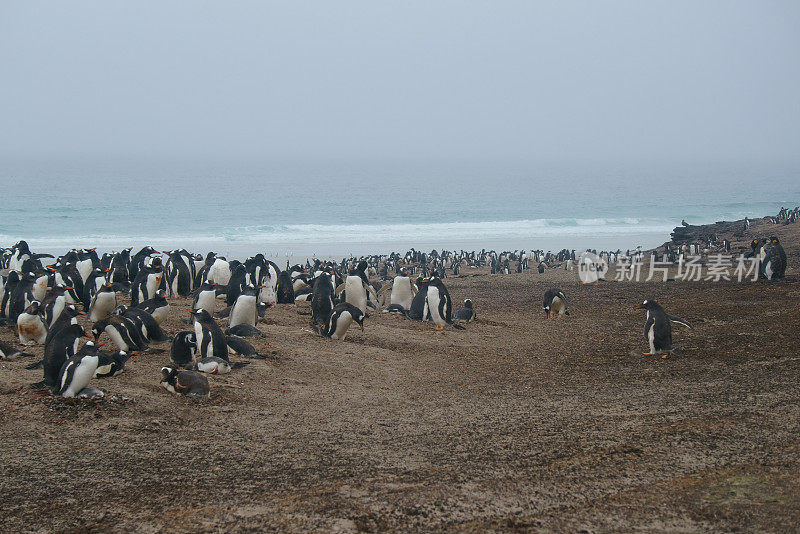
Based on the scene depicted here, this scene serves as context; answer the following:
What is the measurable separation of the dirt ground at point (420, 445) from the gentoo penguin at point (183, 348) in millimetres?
281

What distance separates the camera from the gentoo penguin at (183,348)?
7.83 metres

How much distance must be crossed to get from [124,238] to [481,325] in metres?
33.3

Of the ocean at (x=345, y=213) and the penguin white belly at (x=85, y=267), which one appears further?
the ocean at (x=345, y=213)

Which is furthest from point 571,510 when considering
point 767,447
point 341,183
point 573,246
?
point 341,183

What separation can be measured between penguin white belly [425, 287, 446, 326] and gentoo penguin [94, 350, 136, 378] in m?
6.05

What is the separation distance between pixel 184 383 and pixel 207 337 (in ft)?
3.79

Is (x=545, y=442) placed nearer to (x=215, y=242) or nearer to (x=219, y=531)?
(x=219, y=531)

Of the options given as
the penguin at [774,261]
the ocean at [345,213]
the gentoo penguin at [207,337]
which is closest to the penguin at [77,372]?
the gentoo penguin at [207,337]

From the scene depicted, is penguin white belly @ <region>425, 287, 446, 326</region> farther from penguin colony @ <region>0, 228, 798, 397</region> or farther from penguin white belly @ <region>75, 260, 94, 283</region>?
penguin white belly @ <region>75, 260, 94, 283</region>

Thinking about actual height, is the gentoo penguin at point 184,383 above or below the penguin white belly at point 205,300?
below

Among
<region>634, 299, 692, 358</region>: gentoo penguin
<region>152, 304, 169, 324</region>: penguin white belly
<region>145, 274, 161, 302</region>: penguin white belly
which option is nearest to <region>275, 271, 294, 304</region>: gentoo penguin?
<region>145, 274, 161, 302</region>: penguin white belly

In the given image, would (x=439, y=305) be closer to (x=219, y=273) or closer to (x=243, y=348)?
(x=243, y=348)

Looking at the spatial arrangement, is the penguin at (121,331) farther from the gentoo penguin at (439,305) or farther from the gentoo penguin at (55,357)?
the gentoo penguin at (439,305)

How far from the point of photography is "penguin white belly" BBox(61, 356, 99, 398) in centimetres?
612
